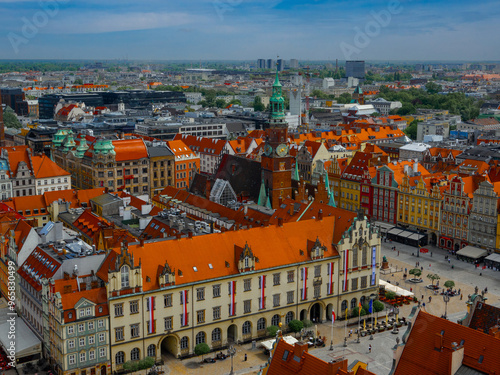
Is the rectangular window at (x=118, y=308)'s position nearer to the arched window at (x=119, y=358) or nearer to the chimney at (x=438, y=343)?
the arched window at (x=119, y=358)

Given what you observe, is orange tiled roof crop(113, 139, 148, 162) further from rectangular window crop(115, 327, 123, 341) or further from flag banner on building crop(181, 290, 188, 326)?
rectangular window crop(115, 327, 123, 341)

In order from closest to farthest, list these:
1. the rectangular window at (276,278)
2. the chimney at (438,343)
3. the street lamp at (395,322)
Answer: the chimney at (438,343) < the rectangular window at (276,278) < the street lamp at (395,322)

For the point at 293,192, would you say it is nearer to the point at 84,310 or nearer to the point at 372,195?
the point at 372,195

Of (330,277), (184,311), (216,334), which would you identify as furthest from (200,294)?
(330,277)

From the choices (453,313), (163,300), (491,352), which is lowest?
(453,313)

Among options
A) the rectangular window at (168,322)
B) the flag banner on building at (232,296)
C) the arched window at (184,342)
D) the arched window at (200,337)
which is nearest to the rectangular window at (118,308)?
the rectangular window at (168,322)

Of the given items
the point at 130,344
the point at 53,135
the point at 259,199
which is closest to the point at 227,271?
the point at 130,344
